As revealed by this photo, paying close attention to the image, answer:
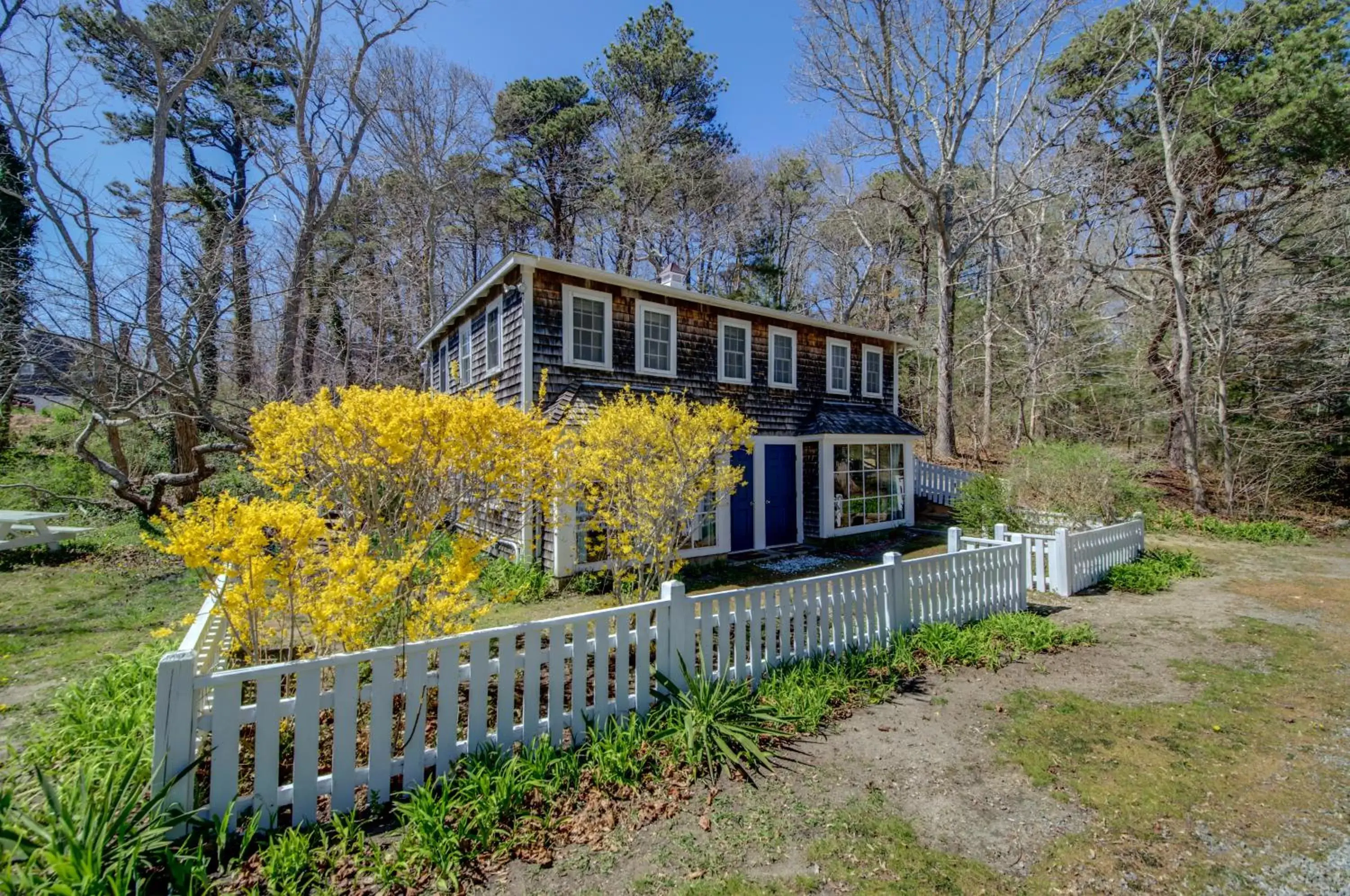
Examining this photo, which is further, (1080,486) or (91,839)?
(1080,486)

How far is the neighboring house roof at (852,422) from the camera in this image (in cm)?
1130

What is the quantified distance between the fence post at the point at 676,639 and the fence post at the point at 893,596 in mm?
2235

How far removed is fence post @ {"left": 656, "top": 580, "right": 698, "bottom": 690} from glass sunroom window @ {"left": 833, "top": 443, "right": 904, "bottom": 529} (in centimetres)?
814

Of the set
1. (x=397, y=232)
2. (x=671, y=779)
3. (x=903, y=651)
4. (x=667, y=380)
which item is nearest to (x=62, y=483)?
(x=397, y=232)

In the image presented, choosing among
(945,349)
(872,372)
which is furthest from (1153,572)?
(945,349)

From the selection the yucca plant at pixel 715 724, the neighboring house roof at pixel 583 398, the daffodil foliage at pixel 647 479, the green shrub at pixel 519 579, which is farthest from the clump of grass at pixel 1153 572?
the green shrub at pixel 519 579

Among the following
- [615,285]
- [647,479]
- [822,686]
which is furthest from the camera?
[615,285]

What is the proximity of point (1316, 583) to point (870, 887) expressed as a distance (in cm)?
1031

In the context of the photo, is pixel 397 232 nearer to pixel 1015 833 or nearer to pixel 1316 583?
pixel 1015 833

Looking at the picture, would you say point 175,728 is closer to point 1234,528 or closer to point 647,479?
point 647,479

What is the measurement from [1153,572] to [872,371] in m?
7.09

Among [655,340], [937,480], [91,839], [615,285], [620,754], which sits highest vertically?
[615,285]

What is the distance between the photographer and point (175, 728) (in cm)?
247

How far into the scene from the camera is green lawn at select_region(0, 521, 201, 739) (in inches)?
174
